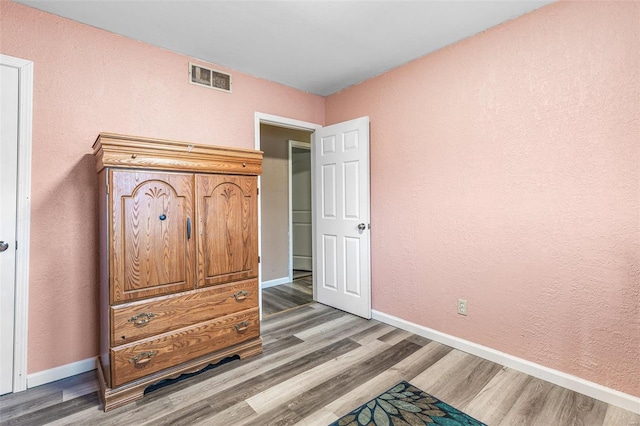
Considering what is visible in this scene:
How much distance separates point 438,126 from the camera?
260cm

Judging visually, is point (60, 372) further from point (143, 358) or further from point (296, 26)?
point (296, 26)

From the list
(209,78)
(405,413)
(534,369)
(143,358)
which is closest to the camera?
(405,413)

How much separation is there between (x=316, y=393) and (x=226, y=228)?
1270mm

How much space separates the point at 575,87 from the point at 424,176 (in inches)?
45.3

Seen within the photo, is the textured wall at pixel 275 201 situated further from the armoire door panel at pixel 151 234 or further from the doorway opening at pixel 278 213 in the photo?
the armoire door panel at pixel 151 234

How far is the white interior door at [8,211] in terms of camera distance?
6.29 ft

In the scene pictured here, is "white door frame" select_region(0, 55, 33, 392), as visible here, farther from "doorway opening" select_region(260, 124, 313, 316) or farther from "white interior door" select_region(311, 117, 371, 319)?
"white interior door" select_region(311, 117, 371, 319)

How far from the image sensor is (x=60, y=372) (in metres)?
2.09

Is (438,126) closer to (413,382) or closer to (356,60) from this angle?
(356,60)

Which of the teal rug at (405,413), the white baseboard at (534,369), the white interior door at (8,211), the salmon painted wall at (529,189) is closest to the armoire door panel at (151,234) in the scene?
the white interior door at (8,211)

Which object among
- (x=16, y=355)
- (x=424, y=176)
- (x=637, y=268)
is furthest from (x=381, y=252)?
(x=16, y=355)

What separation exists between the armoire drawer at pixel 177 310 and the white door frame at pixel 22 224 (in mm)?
738

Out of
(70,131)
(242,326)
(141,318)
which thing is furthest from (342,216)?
(70,131)

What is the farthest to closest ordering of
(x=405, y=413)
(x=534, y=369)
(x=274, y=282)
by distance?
1. (x=274, y=282)
2. (x=534, y=369)
3. (x=405, y=413)
